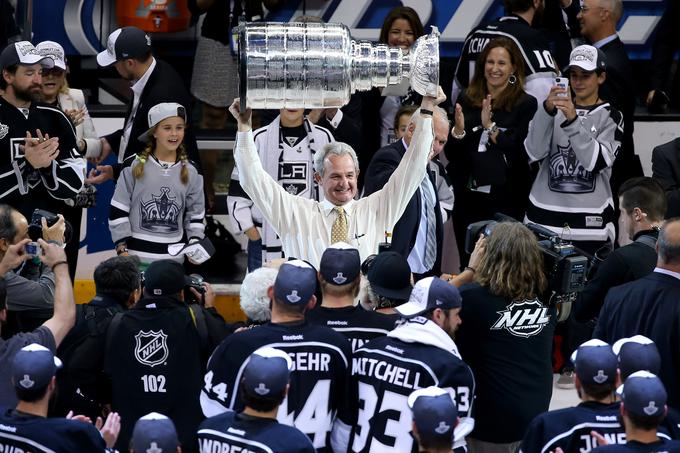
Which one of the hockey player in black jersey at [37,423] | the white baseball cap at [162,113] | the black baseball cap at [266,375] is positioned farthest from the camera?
the white baseball cap at [162,113]

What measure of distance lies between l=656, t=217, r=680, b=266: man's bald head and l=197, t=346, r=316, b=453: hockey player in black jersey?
225 cm

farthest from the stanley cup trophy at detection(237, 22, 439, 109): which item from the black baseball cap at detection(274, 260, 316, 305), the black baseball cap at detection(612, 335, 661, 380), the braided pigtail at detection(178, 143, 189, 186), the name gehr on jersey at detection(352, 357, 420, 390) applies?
the braided pigtail at detection(178, 143, 189, 186)

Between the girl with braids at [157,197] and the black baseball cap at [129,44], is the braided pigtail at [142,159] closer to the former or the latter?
the girl with braids at [157,197]

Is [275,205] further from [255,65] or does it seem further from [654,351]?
[654,351]

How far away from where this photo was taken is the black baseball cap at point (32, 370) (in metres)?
5.76

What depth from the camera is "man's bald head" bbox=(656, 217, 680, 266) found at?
271 inches

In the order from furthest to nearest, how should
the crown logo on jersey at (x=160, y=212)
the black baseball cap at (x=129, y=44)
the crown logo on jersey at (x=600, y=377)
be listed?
the black baseball cap at (x=129, y=44), the crown logo on jersey at (x=160, y=212), the crown logo on jersey at (x=600, y=377)

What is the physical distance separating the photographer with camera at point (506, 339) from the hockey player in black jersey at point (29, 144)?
10.4 ft

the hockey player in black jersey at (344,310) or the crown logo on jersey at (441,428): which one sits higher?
the hockey player in black jersey at (344,310)

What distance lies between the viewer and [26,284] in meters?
7.44

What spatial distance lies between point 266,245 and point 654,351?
3.52 m

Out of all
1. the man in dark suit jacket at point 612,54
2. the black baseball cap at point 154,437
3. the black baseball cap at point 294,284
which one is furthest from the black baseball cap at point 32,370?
the man in dark suit jacket at point 612,54

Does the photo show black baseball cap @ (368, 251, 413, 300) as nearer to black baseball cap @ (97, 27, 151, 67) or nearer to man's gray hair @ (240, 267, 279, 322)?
man's gray hair @ (240, 267, 279, 322)

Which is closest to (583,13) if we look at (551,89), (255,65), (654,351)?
(551,89)
